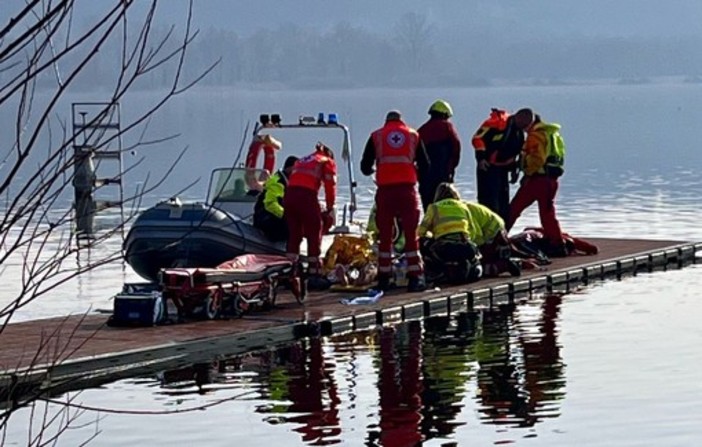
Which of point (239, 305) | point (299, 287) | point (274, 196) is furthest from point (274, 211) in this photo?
point (239, 305)

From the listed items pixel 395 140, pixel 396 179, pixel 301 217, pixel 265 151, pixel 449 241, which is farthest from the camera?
pixel 265 151

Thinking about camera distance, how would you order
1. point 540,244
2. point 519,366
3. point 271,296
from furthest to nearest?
1. point 540,244
2. point 271,296
3. point 519,366

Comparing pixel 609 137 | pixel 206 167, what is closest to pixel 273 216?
pixel 206 167

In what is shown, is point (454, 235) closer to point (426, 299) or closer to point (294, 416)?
point (426, 299)

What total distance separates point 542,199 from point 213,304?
562cm

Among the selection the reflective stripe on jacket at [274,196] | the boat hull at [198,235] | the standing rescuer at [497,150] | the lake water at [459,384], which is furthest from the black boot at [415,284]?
the standing rescuer at [497,150]

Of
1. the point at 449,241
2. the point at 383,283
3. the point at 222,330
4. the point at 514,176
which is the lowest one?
the point at 222,330

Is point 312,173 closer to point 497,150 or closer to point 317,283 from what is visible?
point 317,283

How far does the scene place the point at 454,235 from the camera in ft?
53.1

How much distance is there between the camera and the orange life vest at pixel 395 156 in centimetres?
1562

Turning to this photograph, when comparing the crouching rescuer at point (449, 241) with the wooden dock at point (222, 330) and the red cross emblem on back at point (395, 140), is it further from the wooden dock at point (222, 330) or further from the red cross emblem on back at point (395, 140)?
the red cross emblem on back at point (395, 140)

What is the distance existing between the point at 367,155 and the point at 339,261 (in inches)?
48.3

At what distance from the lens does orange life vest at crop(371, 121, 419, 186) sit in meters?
15.6

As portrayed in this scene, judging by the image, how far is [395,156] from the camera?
15.6m
